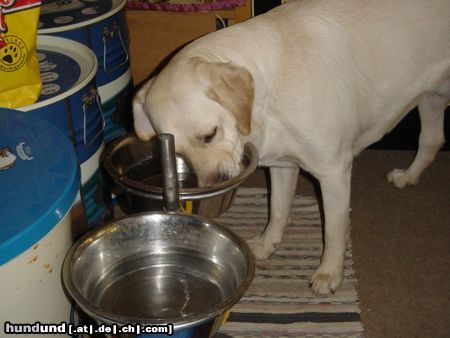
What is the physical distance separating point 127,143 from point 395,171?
1081 millimetres

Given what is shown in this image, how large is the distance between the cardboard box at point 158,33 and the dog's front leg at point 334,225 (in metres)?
0.78

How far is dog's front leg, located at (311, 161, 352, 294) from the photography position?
5.19ft

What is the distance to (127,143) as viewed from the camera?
176 centimetres

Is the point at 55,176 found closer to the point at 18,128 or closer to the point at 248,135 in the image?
the point at 18,128

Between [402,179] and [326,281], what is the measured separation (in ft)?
2.22

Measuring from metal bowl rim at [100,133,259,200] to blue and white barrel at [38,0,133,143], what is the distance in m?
0.26

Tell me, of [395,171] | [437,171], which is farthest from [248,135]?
[437,171]

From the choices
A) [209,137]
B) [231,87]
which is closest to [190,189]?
[209,137]

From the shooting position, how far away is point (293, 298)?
1759mm

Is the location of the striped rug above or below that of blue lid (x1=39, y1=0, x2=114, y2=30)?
below

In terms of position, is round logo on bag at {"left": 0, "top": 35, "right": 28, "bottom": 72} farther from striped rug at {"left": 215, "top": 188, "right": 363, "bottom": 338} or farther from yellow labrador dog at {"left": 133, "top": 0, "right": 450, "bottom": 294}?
striped rug at {"left": 215, "top": 188, "right": 363, "bottom": 338}

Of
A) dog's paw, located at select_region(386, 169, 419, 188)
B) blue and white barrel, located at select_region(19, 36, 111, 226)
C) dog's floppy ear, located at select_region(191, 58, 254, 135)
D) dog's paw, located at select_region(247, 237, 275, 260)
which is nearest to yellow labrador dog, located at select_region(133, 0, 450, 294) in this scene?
dog's floppy ear, located at select_region(191, 58, 254, 135)

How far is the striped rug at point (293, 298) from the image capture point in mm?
1646

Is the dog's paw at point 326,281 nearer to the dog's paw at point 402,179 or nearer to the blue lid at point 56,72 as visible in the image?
the dog's paw at point 402,179
